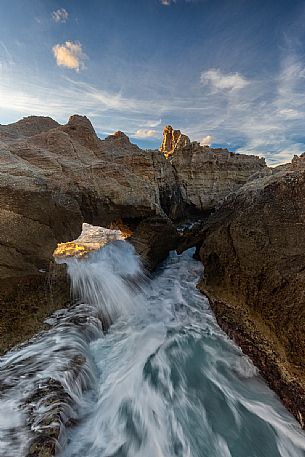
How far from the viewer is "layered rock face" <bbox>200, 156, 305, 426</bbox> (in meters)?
3.56

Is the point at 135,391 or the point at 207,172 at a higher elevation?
the point at 207,172

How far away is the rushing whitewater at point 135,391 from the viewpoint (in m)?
3.17

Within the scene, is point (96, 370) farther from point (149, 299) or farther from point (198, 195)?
point (198, 195)

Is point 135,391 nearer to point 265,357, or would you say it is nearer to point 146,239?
point 265,357

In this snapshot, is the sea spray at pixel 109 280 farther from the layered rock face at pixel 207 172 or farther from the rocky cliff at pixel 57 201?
the layered rock face at pixel 207 172

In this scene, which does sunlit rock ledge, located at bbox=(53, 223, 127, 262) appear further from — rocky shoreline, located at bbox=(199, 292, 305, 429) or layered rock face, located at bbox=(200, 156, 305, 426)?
rocky shoreline, located at bbox=(199, 292, 305, 429)

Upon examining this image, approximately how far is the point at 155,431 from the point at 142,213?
Answer: 6373mm

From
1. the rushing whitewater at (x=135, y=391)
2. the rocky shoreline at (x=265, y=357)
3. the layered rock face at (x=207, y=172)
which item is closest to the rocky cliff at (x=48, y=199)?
the rushing whitewater at (x=135, y=391)

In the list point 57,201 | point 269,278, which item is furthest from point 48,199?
point 269,278

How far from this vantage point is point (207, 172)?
56.0 feet

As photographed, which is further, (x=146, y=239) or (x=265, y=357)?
(x=146, y=239)

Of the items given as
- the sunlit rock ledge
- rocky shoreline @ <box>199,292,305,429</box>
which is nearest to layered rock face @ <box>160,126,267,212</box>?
the sunlit rock ledge

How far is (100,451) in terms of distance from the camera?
3086 mm

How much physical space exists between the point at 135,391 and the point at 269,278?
2.68 meters
